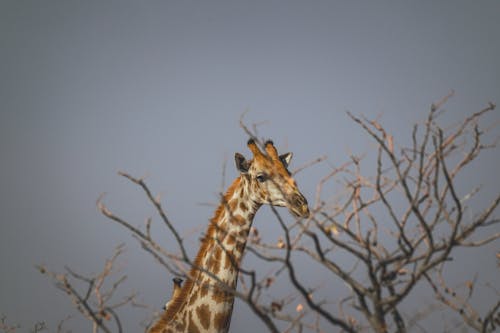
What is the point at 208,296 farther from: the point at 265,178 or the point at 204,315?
the point at 265,178

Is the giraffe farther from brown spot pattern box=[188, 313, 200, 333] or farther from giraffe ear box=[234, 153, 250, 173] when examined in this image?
giraffe ear box=[234, 153, 250, 173]

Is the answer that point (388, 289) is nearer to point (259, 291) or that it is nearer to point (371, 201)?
point (371, 201)

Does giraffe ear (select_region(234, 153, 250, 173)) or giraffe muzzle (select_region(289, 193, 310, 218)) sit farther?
giraffe ear (select_region(234, 153, 250, 173))

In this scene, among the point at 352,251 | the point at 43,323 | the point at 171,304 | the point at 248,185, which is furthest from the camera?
the point at 43,323

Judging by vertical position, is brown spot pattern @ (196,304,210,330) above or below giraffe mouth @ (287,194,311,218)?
below

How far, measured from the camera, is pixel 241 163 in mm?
5848

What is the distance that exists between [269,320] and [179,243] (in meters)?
0.90

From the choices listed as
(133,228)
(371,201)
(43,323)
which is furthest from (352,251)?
(43,323)

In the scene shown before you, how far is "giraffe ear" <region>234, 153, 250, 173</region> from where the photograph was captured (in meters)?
5.83

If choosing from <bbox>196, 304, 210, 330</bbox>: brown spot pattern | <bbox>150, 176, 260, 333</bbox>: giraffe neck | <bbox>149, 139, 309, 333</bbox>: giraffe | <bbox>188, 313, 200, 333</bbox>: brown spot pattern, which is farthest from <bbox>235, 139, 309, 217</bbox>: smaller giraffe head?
<bbox>188, 313, 200, 333</bbox>: brown spot pattern

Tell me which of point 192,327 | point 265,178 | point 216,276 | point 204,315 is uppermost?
point 265,178

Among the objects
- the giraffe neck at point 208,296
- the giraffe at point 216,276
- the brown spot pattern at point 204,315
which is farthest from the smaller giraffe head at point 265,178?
the brown spot pattern at point 204,315

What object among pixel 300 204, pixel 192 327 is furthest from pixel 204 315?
pixel 300 204

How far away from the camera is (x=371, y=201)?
2.74 metres
